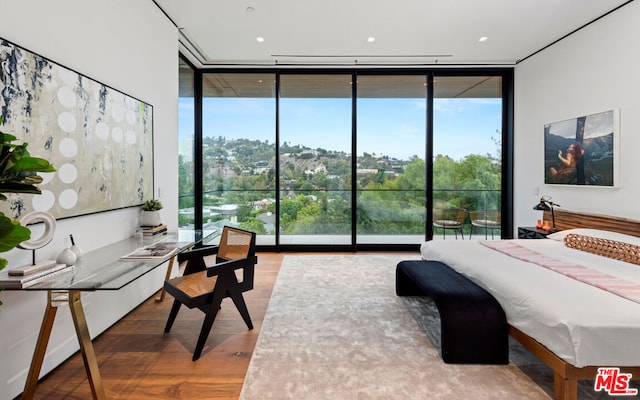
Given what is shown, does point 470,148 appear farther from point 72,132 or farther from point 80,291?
point 80,291

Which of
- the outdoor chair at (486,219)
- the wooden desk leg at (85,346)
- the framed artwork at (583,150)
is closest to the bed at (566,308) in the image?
the framed artwork at (583,150)

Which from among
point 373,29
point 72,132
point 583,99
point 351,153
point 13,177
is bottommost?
point 13,177

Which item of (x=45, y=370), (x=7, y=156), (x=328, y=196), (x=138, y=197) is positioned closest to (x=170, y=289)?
(x=45, y=370)

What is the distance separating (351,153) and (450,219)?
6.67 feet

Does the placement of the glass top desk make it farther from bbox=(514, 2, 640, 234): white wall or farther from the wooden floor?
bbox=(514, 2, 640, 234): white wall

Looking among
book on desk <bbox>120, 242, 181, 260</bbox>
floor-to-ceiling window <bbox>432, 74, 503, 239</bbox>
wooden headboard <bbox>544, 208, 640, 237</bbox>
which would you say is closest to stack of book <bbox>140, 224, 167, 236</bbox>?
book on desk <bbox>120, 242, 181, 260</bbox>

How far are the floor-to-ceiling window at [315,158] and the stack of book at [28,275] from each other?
3697 millimetres

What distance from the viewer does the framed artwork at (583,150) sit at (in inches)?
134

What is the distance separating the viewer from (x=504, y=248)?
10.3 feet

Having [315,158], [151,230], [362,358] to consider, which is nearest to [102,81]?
[151,230]

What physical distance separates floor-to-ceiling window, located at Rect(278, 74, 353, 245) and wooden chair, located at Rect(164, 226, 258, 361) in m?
2.48

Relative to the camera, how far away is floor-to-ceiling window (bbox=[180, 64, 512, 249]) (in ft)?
17.2

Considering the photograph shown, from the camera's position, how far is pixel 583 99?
3770 millimetres

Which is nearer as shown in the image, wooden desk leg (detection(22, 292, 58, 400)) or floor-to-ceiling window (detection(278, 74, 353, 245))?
wooden desk leg (detection(22, 292, 58, 400))
